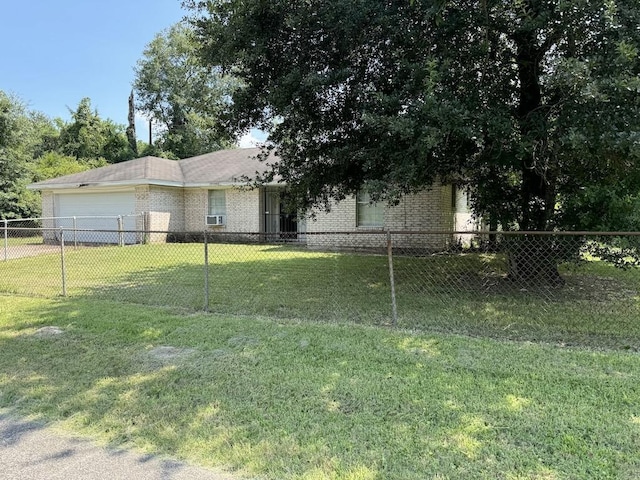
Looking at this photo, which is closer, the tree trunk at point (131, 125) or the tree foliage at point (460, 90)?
the tree foliage at point (460, 90)

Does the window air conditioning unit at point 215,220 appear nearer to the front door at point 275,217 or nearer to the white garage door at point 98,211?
the front door at point 275,217

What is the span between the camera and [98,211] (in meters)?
18.7

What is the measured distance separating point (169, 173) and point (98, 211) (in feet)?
10.4

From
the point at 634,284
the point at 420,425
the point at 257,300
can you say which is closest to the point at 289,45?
the point at 257,300

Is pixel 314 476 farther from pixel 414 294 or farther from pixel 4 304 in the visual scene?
pixel 4 304

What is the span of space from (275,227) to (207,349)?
45.9 feet

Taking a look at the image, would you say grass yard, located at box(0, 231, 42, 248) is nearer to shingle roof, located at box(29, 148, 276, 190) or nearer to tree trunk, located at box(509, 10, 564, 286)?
shingle roof, located at box(29, 148, 276, 190)

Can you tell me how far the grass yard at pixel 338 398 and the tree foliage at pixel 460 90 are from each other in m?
2.37

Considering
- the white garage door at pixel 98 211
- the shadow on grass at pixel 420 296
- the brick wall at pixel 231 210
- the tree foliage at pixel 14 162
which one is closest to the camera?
the shadow on grass at pixel 420 296

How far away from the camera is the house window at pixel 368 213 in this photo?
14922 millimetres

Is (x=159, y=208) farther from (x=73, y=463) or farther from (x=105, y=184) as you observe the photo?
(x=73, y=463)

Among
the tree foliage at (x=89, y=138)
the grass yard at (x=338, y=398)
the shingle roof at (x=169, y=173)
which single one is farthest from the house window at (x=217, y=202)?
the tree foliage at (x=89, y=138)

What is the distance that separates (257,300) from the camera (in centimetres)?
741

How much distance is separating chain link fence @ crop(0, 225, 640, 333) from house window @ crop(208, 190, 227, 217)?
516 cm
